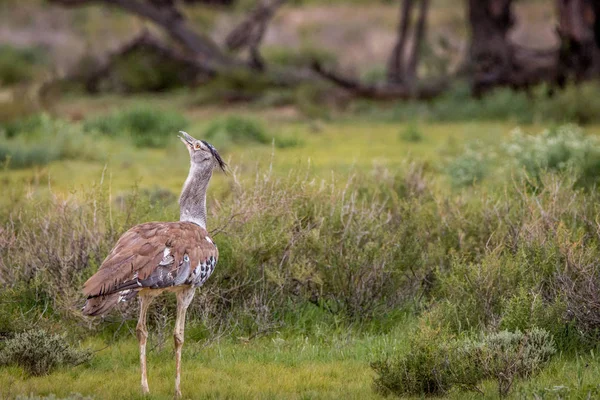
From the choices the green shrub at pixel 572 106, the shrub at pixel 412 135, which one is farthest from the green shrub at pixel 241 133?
the green shrub at pixel 572 106

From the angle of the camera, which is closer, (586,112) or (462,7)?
(586,112)

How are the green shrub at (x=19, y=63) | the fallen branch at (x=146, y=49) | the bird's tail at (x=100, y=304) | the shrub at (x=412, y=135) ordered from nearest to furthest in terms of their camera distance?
the bird's tail at (x=100, y=304)
the shrub at (x=412, y=135)
the fallen branch at (x=146, y=49)
the green shrub at (x=19, y=63)

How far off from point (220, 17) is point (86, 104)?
14950 mm

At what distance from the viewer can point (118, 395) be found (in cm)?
682

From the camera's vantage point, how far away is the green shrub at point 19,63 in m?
31.7

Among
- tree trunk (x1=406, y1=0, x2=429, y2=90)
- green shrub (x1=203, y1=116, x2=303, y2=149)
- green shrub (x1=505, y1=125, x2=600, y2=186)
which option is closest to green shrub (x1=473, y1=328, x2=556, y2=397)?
green shrub (x1=505, y1=125, x2=600, y2=186)

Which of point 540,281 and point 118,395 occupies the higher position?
point 540,281

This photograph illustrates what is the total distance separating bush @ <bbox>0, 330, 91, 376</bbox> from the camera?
287 inches

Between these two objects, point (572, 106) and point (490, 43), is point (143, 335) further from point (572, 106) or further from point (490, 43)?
point (490, 43)

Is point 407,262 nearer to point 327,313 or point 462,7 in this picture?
point 327,313

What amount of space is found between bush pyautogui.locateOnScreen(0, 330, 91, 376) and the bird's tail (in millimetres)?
1224

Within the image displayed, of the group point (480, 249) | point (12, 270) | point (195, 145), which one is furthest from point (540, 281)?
point (12, 270)

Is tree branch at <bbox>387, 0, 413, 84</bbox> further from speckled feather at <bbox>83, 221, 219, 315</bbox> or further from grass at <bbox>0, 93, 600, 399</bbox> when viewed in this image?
speckled feather at <bbox>83, 221, 219, 315</bbox>

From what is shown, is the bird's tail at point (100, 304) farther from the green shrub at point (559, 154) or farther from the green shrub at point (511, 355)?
the green shrub at point (559, 154)
